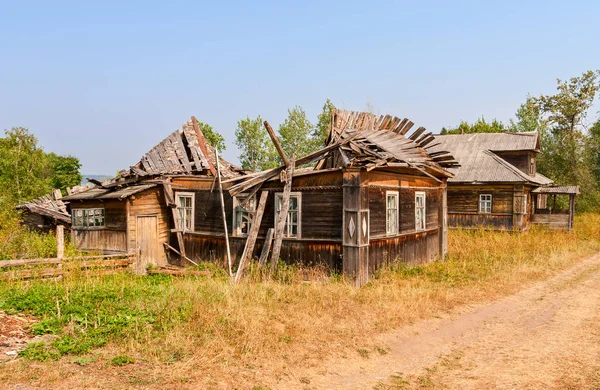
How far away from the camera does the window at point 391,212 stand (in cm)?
1427

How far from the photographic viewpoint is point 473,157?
94.7ft

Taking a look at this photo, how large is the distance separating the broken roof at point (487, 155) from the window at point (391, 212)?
44.4ft

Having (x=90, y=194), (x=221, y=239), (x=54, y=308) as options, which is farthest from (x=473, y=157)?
(x=54, y=308)

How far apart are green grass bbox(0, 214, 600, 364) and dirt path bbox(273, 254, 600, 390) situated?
627 millimetres

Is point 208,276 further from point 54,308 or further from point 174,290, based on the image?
point 54,308

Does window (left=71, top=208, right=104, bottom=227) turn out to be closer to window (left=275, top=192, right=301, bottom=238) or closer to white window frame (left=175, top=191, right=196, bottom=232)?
white window frame (left=175, top=191, right=196, bottom=232)

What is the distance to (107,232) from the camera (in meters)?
16.7

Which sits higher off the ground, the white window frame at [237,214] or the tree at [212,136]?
the tree at [212,136]

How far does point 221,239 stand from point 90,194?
18.9ft

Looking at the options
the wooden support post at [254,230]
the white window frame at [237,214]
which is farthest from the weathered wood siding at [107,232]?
the wooden support post at [254,230]

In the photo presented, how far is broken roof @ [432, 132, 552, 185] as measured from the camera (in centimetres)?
2639

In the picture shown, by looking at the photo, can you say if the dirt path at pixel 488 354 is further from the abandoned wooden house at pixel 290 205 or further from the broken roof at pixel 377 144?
the broken roof at pixel 377 144

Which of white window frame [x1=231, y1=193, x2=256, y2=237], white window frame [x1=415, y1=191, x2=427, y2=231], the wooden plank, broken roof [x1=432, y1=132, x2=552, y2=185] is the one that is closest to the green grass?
the wooden plank

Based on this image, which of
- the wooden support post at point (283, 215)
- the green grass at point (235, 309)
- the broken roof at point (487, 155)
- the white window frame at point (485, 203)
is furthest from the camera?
the white window frame at point (485, 203)
